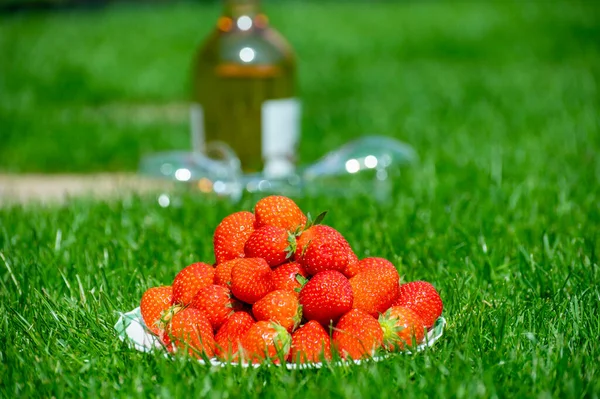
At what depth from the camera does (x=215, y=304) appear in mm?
1551

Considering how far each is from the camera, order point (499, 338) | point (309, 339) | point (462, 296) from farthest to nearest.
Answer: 1. point (462, 296)
2. point (499, 338)
3. point (309, 339)

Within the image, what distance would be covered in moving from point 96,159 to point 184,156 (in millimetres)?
1151

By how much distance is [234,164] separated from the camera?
275cm

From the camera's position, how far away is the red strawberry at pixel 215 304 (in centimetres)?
155

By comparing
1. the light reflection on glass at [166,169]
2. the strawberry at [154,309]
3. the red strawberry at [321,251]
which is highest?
the red strawberry at [321,251]

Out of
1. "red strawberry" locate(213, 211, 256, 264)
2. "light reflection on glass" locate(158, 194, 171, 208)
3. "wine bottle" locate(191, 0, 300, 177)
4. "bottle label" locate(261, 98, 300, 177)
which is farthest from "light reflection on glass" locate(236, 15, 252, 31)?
"red strawberry" locate(213, 211, 256, 264)

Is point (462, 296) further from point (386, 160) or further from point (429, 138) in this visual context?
point (429, 138)

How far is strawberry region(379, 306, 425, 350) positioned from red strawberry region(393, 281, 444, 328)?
0.06m

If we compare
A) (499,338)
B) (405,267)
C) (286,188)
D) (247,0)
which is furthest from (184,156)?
(499,338)

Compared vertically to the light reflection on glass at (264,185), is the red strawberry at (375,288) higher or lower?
higher

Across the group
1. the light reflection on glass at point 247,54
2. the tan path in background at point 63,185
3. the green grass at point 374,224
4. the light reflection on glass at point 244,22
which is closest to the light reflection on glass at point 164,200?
the green grass at point 374,224

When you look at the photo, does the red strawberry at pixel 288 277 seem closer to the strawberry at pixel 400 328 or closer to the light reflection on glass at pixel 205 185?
the strawberry at pixel 400 328

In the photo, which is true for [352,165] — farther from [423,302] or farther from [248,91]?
[423,302]

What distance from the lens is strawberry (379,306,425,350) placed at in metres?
1.49
